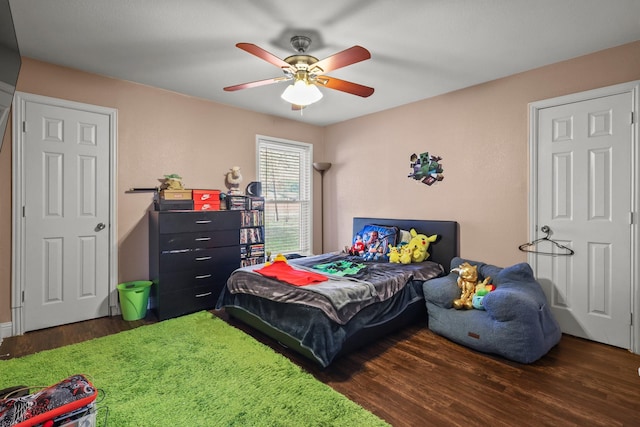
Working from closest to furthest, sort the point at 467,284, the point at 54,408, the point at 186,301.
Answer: the point at 54,408 → the point at 467,284 → the point at 186,301

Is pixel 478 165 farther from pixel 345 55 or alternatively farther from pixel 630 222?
pixel 345 55

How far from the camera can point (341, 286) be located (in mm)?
2621

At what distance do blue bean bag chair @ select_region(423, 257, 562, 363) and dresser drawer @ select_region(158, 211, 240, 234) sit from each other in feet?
7.56

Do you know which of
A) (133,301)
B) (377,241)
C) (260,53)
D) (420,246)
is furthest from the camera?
(377,241)

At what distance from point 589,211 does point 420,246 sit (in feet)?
5.14

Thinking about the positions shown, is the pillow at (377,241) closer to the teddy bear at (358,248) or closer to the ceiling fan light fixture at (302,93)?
the teddy bear at (358,248)

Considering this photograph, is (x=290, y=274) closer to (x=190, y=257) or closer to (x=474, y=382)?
(x=190, y=257)

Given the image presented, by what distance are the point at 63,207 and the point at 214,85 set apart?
6.50 ft

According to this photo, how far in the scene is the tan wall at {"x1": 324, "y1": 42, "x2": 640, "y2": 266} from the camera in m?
2.98

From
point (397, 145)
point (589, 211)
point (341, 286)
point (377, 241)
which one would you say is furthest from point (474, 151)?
point (341, 286)

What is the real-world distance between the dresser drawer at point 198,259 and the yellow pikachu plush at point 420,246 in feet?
6.83

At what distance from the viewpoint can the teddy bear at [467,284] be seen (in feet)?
9.37

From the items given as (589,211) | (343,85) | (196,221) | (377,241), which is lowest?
(377,241)

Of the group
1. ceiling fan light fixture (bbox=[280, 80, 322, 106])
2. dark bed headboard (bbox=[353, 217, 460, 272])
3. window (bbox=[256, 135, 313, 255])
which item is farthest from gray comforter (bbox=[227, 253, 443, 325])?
ceiling fan light fixture (bbox=[280, 80, 322, 106])
